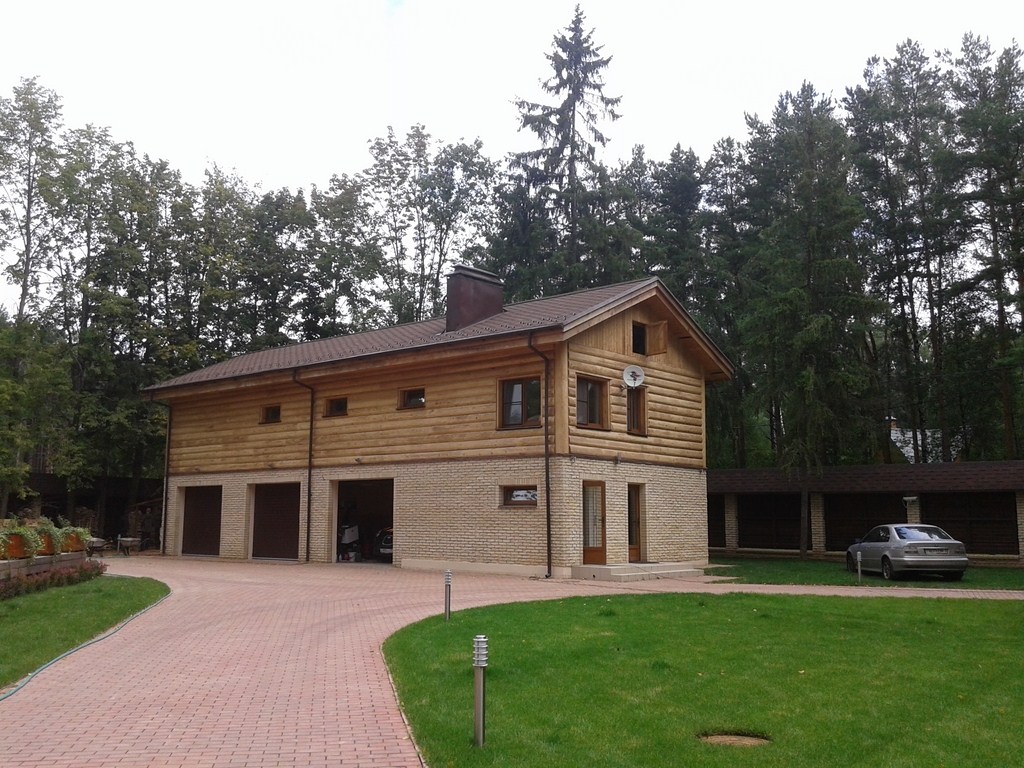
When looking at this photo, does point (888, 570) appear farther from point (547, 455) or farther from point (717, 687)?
point (717, 687)

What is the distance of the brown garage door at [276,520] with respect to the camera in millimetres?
25906

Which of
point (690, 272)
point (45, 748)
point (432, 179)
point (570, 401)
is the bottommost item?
point (45, 748)

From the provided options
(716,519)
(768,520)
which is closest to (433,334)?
(716,519)

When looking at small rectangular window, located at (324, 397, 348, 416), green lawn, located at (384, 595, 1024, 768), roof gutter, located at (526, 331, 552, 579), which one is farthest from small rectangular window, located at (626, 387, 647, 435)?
green lawn, located at (384, 595, 1024, 768)

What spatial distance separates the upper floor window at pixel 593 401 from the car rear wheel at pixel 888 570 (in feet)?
23.2

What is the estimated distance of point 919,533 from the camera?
20.5 meters

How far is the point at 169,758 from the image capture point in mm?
6066

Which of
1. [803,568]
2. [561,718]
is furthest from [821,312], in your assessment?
[561,718]

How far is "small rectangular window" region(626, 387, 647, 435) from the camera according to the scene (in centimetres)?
2292

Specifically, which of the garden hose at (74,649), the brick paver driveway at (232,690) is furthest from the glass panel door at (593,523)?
the garden hose at (74,649)

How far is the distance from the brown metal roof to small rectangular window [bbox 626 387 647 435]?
2.55 metres

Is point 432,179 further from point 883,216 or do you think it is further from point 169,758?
point 169,758

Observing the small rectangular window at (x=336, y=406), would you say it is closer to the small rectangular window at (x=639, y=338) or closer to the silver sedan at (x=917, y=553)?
the small rectangular window at (x=639, y=338)

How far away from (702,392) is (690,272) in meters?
14.8
